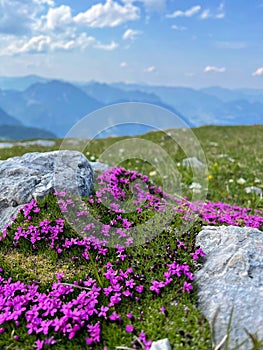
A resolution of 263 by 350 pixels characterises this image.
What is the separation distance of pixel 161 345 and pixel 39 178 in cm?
464

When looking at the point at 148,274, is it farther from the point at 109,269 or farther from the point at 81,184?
the point at 81,184

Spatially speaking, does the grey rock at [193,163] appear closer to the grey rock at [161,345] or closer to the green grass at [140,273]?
the green grass at [140,273]

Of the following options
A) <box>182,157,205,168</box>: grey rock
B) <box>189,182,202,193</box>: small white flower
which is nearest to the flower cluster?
<box>189,182,202,193</box>: small white flower

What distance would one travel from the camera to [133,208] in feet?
22.1

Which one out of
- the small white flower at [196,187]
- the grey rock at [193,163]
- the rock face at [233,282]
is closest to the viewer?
the rock face at [233,282]

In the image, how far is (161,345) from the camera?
12.0 feet

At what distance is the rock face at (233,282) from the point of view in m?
3.90

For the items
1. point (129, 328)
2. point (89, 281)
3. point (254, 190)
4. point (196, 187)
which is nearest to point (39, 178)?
point (89, 281)

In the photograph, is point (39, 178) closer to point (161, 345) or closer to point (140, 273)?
point (140, 273)

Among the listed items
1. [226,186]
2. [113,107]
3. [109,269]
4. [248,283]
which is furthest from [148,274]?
[226,186]

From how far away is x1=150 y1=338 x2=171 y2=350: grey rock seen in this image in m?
3.63

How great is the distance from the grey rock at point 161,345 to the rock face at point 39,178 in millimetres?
3880

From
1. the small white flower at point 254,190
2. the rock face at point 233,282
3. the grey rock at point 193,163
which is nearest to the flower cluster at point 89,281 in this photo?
the rock face at point 233,282

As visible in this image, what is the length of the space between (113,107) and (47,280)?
3.78 metres
